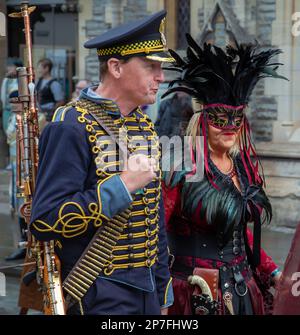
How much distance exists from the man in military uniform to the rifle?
0.06 metres

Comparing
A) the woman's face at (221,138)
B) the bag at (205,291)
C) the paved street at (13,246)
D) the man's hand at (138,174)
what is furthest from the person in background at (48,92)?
the man's hand at (138,174)

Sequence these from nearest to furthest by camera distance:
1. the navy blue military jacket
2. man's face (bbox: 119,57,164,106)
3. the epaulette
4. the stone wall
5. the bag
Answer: the navy blue military jacket → the epaulette → man's face (bbox: 119,57,164,106) → the bag → the stone wall

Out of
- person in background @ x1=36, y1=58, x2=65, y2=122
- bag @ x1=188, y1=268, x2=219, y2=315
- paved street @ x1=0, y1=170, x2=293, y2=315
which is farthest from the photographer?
person in background @ x1=36, y1=58, x2=65, y2=122

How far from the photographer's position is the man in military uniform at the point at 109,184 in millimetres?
3320

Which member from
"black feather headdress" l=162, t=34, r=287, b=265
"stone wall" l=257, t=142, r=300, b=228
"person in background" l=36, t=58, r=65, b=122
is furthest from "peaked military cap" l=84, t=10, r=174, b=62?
"person in background" l=36, t=58, r=65, b=122

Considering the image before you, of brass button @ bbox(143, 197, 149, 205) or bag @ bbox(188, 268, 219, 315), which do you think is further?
bag @ bbox(188, 268, 219, 315)

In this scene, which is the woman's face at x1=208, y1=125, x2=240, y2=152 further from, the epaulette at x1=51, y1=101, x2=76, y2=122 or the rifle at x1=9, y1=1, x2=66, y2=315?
the epaulette at x1=51, y1=101, x2=76, y2=122

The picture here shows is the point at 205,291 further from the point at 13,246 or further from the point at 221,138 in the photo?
the point at 13,246

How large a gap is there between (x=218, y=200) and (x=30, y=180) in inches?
43.7

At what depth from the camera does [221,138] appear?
460 cm

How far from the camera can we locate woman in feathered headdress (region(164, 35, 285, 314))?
448cm

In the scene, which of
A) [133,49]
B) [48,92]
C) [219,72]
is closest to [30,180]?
[133,49]

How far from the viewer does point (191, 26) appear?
451 inches
